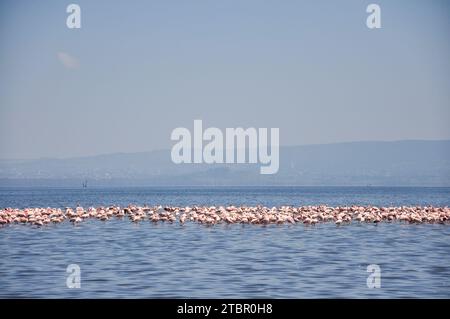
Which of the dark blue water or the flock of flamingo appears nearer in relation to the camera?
the dark blue water

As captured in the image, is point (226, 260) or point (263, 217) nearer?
point (226, 260)

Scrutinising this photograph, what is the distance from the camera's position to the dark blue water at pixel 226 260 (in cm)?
1775

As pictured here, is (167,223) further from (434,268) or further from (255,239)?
(434,268)

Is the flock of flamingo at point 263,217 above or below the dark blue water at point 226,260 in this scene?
above

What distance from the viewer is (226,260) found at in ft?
74.5

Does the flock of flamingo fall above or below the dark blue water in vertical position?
above

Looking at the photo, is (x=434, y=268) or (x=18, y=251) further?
(x=18, y=251)

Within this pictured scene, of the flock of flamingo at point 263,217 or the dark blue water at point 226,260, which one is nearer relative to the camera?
the dark blue water at point 226,260

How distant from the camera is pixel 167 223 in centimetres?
3631

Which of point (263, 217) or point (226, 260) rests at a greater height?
point (263, 217)

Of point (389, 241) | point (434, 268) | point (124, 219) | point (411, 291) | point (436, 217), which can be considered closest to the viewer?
point (411, 291)

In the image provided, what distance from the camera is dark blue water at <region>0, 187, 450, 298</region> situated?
58.2ft
